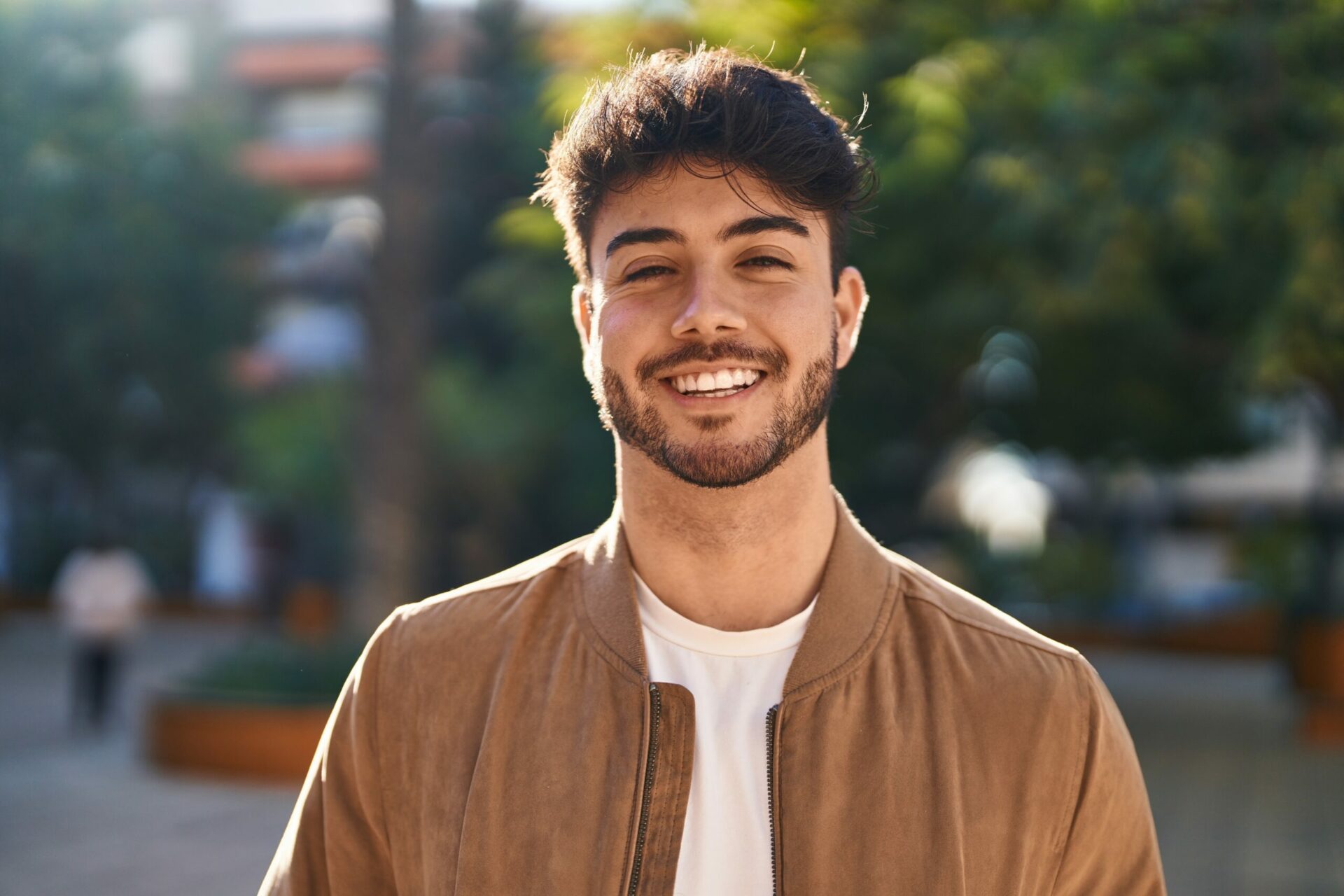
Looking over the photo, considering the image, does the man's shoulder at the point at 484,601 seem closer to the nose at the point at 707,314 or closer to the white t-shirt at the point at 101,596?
the nose at the point at 707,314

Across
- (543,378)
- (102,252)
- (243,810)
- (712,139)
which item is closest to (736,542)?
(712,139)

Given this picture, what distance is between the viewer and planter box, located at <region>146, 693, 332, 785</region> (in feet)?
31.5

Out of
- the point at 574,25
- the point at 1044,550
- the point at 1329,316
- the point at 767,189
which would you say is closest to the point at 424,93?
the point at 574,25

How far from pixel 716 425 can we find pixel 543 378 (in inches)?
590

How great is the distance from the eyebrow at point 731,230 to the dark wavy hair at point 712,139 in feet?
0.19

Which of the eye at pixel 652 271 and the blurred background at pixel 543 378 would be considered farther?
the blurred background at pixel 543 378

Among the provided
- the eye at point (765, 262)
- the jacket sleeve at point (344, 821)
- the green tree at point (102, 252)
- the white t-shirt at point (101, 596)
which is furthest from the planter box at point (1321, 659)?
the green tree at point (102, 252)

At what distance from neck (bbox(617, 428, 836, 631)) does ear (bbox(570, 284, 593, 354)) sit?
0.28 meters

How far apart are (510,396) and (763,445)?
58.2 ft

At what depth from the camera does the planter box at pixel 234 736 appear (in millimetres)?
9609

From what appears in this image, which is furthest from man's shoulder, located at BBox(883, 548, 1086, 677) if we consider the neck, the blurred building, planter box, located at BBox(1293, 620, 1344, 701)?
the blurred building

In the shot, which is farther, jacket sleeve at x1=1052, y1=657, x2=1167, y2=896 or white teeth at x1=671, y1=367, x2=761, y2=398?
white teeth at x1=671, y1=367, x2=761, y2=398

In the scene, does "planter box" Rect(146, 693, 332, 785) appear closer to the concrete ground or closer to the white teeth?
the concrete ground

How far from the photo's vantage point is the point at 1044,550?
23.0 m
